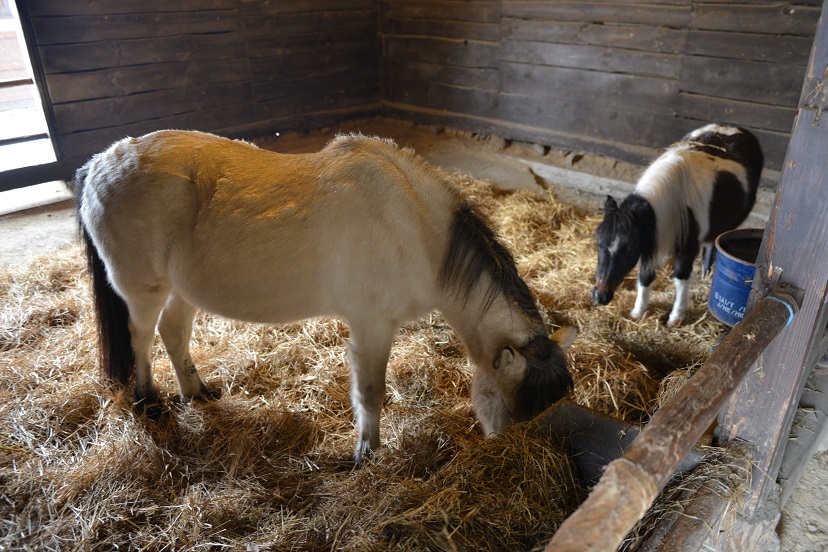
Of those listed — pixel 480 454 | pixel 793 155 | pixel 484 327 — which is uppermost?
pixel 793 155

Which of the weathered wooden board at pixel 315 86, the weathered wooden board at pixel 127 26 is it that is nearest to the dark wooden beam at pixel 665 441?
the weathered wooden board at pixel 127 26

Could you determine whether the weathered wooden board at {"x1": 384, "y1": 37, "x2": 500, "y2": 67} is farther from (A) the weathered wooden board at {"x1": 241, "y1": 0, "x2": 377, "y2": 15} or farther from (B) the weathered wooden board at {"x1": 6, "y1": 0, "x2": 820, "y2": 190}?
(A) the weathered wooden board at {"x1": 241, "y1": 0, "x2": 377, "y2": 15}

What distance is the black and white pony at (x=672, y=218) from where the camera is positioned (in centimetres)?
365

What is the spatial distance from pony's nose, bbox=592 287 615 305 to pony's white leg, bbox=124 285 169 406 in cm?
267

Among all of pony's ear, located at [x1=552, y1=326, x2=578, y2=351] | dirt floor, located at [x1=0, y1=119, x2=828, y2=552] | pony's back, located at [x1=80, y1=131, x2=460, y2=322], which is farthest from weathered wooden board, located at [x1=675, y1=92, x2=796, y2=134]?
pony's back, located at [x1=80, y1=131, x2=460, y2=322]

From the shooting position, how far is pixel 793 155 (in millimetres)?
1683

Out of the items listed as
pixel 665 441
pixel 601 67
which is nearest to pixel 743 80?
pixel 601 67

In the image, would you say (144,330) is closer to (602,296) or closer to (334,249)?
(334,249)

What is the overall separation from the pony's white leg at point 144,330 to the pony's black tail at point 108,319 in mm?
43

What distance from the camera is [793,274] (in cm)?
180

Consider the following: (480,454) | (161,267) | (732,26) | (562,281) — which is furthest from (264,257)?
(732,26)

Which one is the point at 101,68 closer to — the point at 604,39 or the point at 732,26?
the point at 604,39

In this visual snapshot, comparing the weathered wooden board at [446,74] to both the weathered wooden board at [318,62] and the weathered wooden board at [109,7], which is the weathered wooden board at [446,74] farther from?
the weathered wooden board at [109,7]

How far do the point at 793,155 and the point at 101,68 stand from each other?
648 centimetres
